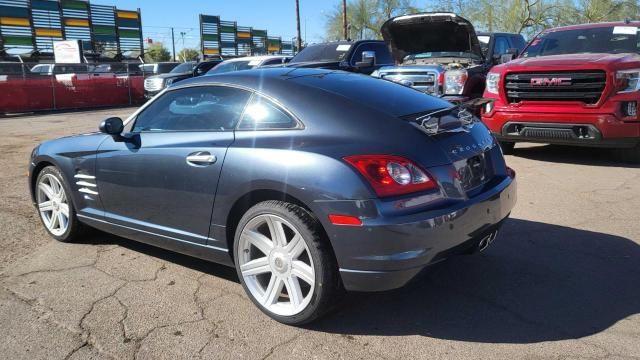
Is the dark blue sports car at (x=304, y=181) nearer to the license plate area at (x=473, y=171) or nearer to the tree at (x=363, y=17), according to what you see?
the license plate area at (x=473, y=171)

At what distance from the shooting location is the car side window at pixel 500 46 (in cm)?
1081

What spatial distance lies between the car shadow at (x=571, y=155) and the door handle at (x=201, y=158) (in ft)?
19.1

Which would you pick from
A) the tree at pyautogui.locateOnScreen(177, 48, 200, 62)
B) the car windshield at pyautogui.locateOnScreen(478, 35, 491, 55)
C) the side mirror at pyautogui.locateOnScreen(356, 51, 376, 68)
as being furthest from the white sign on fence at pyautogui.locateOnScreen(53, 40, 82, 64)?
the tree at pyautogui.locateOnScreen(177, 48, 200, 62)

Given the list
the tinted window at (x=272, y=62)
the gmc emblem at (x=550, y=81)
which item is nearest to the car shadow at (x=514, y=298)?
the gmc emblem at (x=550, y=81)

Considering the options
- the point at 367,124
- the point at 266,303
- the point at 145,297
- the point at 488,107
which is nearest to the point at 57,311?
the point at 145,297

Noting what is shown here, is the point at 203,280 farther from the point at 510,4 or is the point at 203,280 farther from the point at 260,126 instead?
the point at 510,4

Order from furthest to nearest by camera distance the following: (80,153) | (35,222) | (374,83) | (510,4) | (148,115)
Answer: (510,4)
(35,222)
(80,153)
(148,115)
(374,83)

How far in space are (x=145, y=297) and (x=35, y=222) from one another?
2441 millimetres

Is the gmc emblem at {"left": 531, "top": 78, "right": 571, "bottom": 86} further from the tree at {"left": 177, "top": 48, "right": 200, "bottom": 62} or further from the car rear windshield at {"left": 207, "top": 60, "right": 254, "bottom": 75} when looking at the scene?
the tree at {"left": 177, "top": 48, "right": 200, "bottom": 62}

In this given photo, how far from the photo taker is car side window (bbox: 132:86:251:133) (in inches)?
137

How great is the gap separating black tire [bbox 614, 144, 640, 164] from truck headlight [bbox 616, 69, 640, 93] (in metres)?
0.83

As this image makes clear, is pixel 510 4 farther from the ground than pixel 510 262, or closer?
farther from the ground

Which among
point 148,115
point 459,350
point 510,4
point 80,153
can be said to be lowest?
point 459,350

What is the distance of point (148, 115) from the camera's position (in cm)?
404
